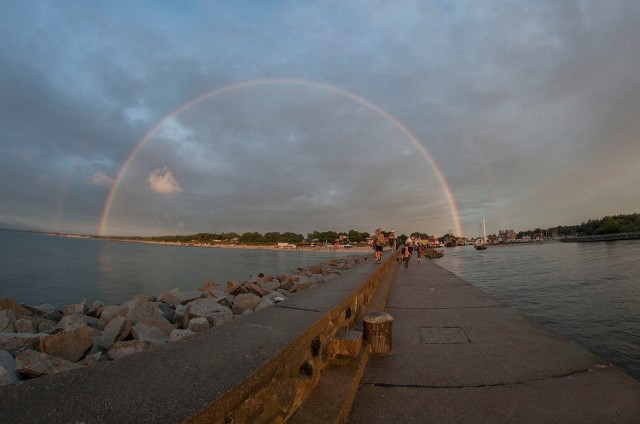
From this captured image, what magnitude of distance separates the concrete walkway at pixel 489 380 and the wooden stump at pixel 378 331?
5.4 inches

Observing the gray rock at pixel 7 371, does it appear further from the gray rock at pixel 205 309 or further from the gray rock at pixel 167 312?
the gray rock at pixel 167 312

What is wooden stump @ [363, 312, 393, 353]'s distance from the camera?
456 cm

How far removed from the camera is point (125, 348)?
15.2 feet

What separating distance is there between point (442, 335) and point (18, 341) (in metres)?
6.61

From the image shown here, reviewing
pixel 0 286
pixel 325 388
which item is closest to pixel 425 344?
pixel 325 388

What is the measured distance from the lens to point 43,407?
1507 mm

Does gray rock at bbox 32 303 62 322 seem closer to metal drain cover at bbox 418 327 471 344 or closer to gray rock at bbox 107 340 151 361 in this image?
gray rock at bbox 107 340 151 361

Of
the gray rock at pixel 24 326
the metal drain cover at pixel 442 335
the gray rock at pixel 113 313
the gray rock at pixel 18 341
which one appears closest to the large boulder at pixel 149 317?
the gray rock at pixel 113 313

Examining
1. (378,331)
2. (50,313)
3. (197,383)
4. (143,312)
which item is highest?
(197,383)

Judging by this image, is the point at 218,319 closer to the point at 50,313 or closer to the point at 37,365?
the point at 37,365

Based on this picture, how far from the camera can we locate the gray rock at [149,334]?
16.7 feet

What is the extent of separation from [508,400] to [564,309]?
10045 mm

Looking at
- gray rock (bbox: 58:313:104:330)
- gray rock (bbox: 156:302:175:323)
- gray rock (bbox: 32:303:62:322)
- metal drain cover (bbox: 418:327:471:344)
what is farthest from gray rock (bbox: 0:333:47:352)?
metal drain cover (bbox: 418:327:471:344)

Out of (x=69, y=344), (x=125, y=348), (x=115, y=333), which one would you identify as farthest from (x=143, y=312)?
(x=125, y=348)
